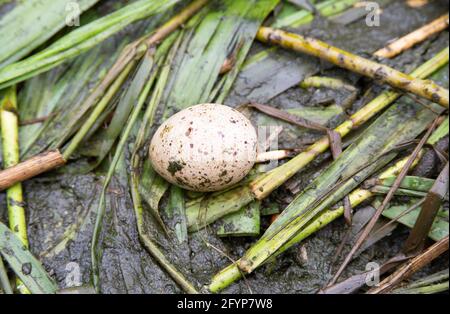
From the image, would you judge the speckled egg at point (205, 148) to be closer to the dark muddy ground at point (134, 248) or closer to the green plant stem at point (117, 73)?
the dark muddy ground at point (134, 248)

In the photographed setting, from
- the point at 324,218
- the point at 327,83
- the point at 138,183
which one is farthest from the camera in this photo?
the point at 327,83

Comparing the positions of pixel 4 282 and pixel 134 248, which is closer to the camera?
pixel 4 282

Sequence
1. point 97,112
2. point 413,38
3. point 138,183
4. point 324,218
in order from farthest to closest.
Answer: point 413,38 < point 97,112 < point 138,183 < point 324,218

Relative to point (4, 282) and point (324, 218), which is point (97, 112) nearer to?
point (4, 282)

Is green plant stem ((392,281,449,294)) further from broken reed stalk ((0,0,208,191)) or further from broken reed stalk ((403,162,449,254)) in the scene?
broken reed stalk ((0,0,208,191))

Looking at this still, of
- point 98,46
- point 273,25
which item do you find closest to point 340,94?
point 273,25

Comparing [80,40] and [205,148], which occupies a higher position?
[80,40]

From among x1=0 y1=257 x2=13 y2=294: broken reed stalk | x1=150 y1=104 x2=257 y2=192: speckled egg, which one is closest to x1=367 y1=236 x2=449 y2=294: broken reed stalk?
x1=150 y1=104 x2=257 y2=192: speckled egg

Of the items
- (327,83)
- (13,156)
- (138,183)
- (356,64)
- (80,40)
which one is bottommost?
(138,183)

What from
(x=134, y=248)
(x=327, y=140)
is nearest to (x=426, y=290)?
(x=327, y=140)
